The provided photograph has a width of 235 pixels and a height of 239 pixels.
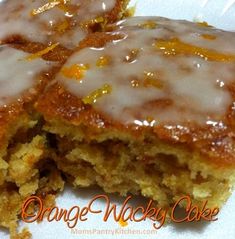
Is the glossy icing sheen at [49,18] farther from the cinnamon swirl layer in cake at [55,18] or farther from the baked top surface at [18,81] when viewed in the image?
the baked top surface at [18,81]

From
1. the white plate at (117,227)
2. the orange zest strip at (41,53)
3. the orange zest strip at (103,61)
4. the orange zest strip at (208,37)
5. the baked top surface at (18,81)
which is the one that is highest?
the orange zest strip at (208,37)

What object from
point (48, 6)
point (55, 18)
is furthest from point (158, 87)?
point (48, 6)

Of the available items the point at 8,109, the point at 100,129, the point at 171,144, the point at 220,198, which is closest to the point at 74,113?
the point at 100,129

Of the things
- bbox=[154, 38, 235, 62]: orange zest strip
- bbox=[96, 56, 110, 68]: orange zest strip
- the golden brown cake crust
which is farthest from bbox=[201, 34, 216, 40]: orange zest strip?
bbox=[96, 56, 110, 68]: orange zest strip

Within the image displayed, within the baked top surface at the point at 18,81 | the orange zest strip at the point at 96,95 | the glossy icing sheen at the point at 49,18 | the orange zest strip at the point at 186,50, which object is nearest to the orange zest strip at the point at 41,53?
the baked top surface at the point at 18,81

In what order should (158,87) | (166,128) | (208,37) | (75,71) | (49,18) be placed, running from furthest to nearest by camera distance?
(49,18)
(208,37)
(75,71)
(158,87)
(166,128)

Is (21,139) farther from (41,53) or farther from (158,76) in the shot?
(158,76)

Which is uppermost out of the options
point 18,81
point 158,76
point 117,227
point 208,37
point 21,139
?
point 208,37
